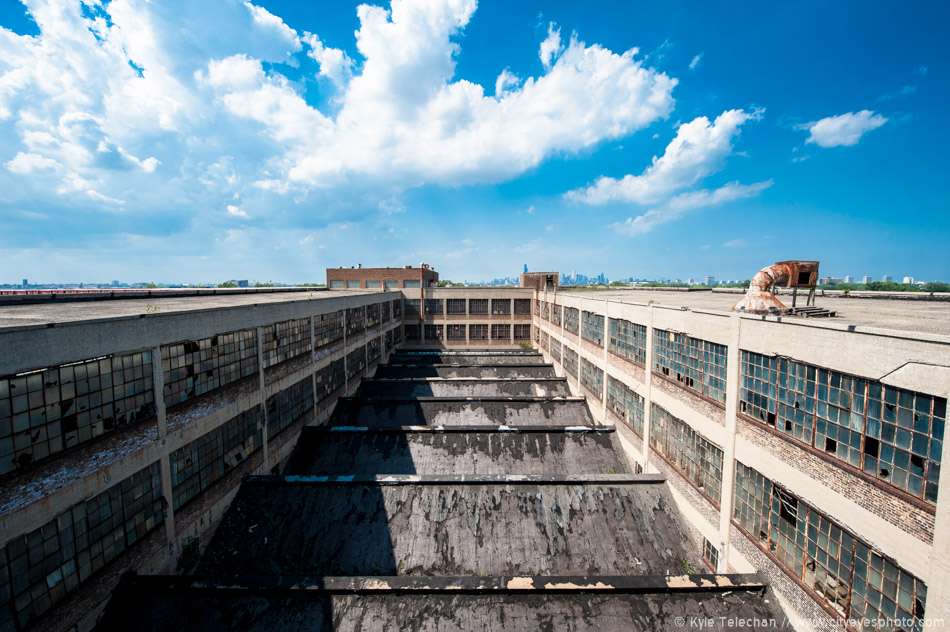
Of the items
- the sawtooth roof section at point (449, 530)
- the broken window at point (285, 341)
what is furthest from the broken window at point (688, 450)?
the broken window at point (285, 341)

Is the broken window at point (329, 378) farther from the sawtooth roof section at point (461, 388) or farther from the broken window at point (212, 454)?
the broken window at point (212, 454)

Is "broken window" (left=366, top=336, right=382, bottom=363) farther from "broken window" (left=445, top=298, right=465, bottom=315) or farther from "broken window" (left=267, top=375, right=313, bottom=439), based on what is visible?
"broken window" (left=445, top=298, right=465, bottom=315)

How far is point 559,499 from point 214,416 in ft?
45.8

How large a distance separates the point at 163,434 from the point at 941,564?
19.6 metres

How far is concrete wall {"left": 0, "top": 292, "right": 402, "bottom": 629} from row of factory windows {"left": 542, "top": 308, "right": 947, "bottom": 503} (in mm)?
19117

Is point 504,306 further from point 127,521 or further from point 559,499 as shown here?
point 127,521

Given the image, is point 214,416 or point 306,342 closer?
point 214,416

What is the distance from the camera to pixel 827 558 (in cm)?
956

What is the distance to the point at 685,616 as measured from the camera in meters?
10.4

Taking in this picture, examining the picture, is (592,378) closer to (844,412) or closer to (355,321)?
(844,412)

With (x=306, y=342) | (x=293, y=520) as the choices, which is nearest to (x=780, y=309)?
(x=293, y=520)

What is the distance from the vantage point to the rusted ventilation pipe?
40.7ft

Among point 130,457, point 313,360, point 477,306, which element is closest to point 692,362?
point 130,457

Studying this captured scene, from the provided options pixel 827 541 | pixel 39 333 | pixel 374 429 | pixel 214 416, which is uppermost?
pixel 39 333
